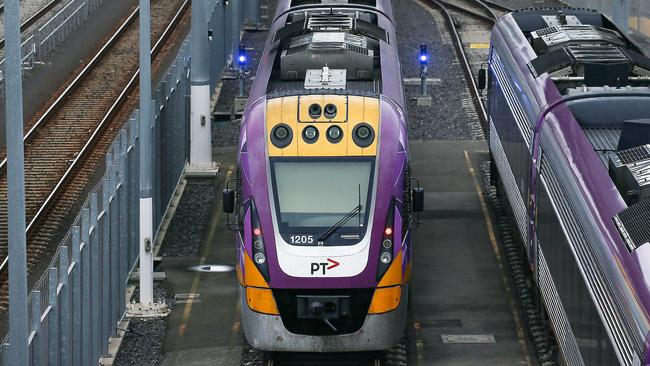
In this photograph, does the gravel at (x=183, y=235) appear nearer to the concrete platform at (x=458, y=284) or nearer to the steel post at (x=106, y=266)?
the steel post at (x=106, y=266)

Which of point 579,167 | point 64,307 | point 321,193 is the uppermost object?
point 579,167

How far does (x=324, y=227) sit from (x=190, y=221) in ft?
30.8

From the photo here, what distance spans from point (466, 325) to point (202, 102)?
37.1 feet

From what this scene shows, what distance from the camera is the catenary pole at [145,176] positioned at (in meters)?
27.0

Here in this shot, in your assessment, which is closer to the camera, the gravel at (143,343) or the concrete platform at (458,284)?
the gravel at (143,343)

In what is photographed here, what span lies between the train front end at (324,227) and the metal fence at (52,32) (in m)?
20.8

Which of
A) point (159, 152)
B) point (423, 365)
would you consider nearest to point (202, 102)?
point (159, 152)

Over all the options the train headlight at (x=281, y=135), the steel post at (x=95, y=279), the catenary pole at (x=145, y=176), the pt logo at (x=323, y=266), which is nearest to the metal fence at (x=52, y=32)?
the catenary pole at (x=145, y=176)

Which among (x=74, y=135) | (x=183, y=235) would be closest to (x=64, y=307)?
(x=183, y=235)

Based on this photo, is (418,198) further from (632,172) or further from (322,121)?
(632,172)

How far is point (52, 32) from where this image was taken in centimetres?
5212

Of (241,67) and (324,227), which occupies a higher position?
(324,227)

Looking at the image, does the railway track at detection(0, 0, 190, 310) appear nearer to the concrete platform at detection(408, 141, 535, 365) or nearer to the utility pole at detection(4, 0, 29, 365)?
the concrete platform at detection(408, 141, 535, 365)

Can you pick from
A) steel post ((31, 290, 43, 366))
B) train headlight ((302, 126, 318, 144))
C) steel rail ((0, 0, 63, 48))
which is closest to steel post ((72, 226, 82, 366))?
steel post ((31, 290, 43, 366))
